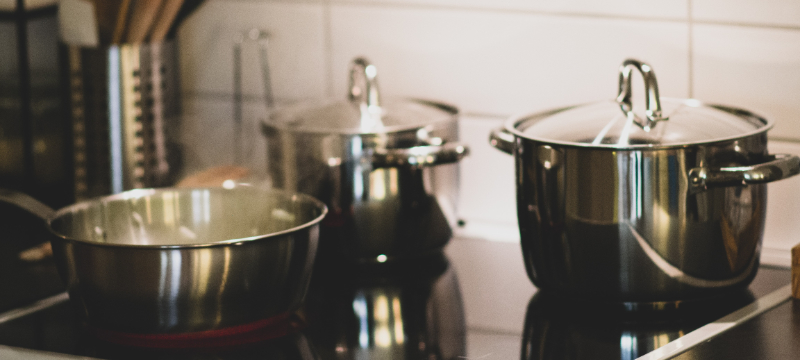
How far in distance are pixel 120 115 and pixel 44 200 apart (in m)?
0.15

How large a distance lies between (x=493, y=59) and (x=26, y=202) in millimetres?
583

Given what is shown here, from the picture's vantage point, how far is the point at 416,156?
35.4 inches

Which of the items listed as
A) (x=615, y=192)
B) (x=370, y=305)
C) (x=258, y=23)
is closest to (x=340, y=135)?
(x=370, y=305)

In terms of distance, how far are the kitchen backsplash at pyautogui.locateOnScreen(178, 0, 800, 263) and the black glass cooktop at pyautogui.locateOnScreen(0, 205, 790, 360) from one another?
0.18m

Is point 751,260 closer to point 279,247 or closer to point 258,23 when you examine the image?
point 279,247

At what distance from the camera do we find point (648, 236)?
754 mm

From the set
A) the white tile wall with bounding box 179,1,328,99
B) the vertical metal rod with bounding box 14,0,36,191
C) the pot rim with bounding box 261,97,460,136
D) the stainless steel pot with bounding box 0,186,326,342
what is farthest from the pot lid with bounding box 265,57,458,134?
the vertical metal rod with bounding box 14,0,36,191

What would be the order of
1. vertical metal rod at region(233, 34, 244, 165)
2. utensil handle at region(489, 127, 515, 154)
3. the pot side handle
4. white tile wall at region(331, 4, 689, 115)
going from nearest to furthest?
the pot side handle
utensil handle at region(489, 127, 515, 154)
white tile wall at region(331, 4, 689, 115)
vertical metal rod at region(233, 34, 244, 165)

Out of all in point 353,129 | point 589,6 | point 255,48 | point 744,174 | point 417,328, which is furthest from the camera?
point 255,48

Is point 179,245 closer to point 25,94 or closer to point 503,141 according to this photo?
point 503,141

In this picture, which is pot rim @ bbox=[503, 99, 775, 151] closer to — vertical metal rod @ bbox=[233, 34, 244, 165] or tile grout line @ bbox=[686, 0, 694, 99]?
tile grout line @ bbox=[686, 0, 694, 99]

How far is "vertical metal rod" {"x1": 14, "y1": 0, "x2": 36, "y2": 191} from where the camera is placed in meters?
1.03

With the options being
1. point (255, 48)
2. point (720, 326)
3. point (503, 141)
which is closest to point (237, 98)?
point (255, 48)

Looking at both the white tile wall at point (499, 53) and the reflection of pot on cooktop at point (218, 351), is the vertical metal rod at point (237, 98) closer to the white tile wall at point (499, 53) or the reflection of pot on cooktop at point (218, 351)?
the white tile wall at point (499, 53)
